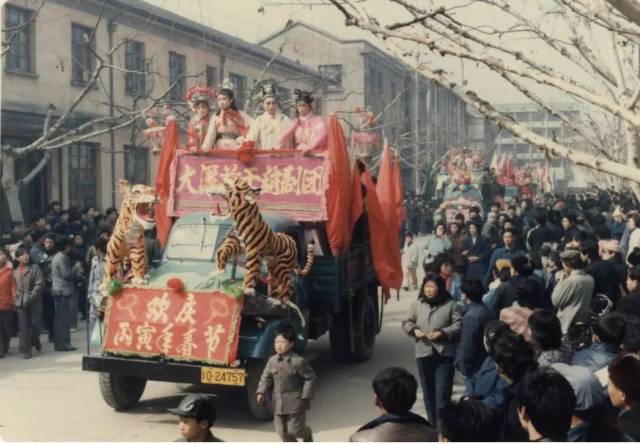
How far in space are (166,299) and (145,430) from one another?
119cm

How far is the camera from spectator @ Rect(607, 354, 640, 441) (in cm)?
389

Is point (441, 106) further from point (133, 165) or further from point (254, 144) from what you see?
point (254, 144)

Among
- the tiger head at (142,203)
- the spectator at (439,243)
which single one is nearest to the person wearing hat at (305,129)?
the tiger head at (142,203)

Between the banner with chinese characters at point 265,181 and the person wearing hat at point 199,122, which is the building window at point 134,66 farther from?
the banner with chinese characters at point 265,181

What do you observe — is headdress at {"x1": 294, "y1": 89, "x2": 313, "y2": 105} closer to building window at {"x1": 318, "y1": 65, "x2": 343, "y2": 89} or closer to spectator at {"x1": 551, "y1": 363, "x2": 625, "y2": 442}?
spectator at {"x1": 551, "y1": 363, "x2": 625, "y2": 442}

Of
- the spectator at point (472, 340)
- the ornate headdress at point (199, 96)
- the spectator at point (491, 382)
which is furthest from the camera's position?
the ornate headdress at point (199, 96)

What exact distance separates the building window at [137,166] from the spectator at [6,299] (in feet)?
30.7

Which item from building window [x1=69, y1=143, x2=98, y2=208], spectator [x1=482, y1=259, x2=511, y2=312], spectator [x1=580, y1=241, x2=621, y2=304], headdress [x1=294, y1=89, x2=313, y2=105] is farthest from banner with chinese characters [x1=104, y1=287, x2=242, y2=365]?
building window [x1=69, y1=143, x2=98, y2=208]

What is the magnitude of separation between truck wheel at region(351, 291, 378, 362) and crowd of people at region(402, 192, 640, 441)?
115 cm

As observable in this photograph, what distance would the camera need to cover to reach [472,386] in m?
5.06

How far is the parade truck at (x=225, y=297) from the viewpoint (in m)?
6.92

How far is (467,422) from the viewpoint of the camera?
356cm

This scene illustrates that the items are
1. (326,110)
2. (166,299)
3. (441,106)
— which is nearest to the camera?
(166,299)

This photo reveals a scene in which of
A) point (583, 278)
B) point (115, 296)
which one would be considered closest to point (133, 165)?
point (115, 296)
